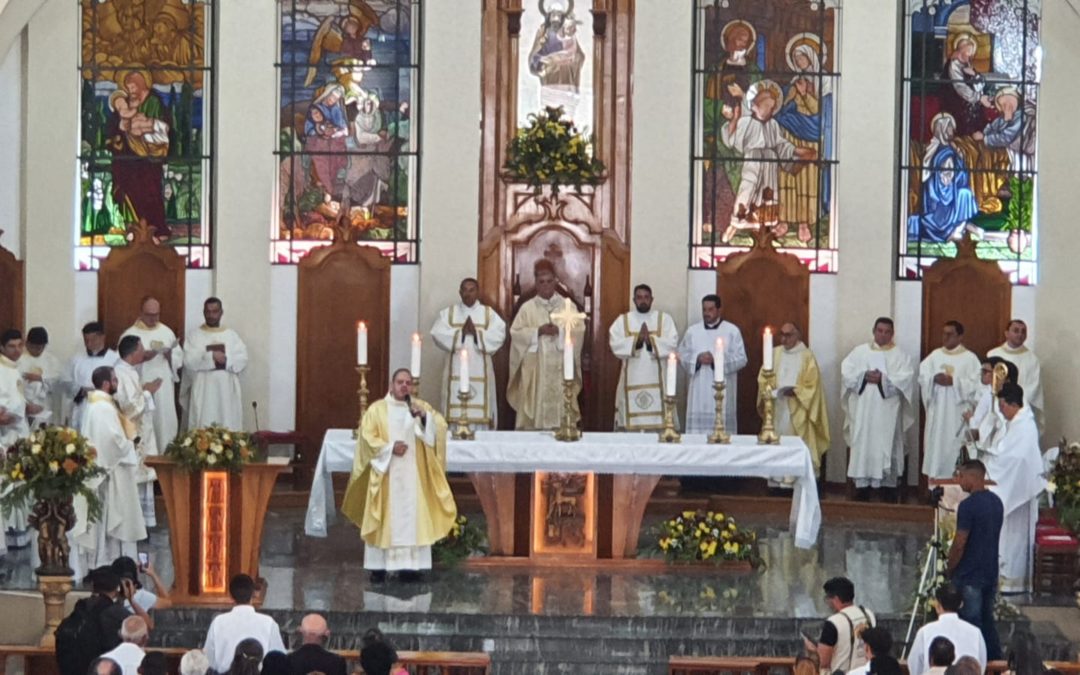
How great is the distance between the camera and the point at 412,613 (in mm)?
13789

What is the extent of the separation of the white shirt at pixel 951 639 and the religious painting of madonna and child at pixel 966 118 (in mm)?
8710

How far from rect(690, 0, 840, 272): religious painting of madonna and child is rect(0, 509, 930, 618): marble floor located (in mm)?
3738

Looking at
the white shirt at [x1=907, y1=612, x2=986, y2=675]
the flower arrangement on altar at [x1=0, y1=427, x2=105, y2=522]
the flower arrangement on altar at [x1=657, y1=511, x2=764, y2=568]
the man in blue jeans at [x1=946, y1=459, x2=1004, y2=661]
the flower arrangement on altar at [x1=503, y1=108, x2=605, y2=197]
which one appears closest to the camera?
the white shirt at [x1=907, y1=612, x2=986, y2=675]

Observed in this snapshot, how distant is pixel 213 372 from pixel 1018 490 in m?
7.30

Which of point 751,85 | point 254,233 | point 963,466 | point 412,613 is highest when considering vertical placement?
point 751,85

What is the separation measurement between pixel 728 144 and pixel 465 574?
6.01 m

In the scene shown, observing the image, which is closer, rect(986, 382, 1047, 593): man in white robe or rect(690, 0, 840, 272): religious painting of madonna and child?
rect(986, 382, 1047, 593): man in white robe

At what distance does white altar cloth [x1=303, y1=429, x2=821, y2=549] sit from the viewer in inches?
594

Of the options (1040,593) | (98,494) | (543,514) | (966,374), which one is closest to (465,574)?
(543,514)

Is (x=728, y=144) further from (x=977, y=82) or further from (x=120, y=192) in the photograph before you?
(x=120, y=192)

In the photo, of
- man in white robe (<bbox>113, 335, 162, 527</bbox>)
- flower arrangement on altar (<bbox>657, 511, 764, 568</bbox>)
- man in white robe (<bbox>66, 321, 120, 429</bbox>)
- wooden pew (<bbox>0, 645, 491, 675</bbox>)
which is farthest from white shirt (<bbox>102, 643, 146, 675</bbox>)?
man in white robe (<bbox>66, 321, 120, 429</bbox>)

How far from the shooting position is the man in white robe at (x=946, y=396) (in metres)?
18.5

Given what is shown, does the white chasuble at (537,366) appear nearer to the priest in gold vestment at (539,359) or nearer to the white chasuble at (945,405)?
the priest in gold vestment at (539,359)

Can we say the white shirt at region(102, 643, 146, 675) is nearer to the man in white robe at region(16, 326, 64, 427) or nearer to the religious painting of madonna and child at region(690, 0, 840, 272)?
the man in white robe at region(16, 326, 64, 427)
